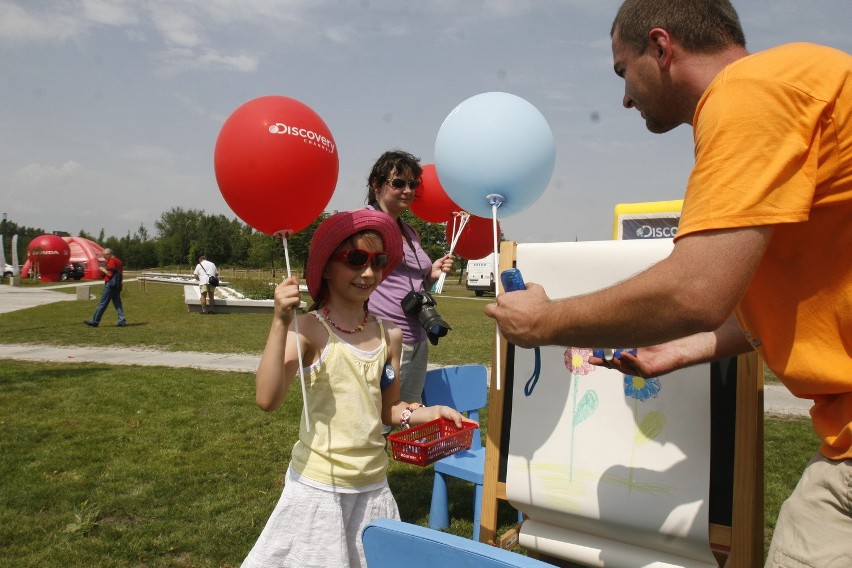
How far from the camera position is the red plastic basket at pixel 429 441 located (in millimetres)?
2361

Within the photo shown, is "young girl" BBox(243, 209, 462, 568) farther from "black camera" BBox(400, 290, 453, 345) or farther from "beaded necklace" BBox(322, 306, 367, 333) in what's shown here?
"black camera" BBox(400, 290, 453, 345)

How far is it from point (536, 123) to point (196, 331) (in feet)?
38.2

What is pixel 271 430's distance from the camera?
5.82 meters

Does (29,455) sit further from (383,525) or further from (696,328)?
(696,328)

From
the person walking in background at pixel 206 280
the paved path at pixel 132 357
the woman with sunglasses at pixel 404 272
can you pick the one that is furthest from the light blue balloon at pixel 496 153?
the person walking in background at pixel 206 280

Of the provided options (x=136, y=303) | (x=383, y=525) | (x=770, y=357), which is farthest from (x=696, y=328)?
(x=136, y=303)

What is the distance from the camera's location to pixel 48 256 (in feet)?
133

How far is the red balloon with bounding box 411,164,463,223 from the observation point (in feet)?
14.3

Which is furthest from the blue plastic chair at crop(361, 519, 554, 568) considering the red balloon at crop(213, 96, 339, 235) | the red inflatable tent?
the red inflatable tent

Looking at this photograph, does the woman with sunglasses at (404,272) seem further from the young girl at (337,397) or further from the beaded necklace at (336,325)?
the beaded necklace at (336,325)

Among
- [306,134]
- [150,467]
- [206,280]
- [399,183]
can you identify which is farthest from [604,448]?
[206,280]

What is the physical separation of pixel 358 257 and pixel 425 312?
131 cm

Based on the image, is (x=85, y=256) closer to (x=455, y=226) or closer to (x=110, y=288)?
(x=110, y=288)

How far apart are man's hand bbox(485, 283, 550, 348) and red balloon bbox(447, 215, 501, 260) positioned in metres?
2.62
